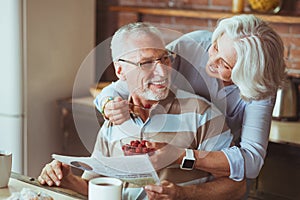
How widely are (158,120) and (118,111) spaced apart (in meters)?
0.14

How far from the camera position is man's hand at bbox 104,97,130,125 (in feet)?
6.61

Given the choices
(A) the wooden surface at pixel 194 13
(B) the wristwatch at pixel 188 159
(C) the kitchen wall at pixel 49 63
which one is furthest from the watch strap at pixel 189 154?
(C) the kitchen wall at pixel 49 63

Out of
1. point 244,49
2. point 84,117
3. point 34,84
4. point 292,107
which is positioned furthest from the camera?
point 34,84

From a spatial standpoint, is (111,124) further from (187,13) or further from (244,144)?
(187,13)

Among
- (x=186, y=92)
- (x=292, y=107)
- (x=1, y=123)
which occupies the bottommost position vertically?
(x=1, y=123)

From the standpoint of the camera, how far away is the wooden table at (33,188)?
1.93 meters

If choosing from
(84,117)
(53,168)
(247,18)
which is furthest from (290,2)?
(53,168)

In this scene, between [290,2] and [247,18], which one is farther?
[290,2]

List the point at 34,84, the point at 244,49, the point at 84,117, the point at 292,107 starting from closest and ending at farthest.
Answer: the point at 244,49 → the point at 84,117 → the point at 292,107 → the point at 34,84

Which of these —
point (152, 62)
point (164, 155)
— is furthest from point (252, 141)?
point (152, 62)

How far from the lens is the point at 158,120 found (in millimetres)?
2062

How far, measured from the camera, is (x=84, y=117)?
7.40ft

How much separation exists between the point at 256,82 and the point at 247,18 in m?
0.23

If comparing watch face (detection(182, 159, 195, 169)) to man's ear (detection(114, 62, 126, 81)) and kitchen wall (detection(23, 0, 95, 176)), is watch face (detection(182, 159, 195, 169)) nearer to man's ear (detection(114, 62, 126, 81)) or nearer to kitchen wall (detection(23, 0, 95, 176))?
man's ear (detection(114, 62, 126, 81))
